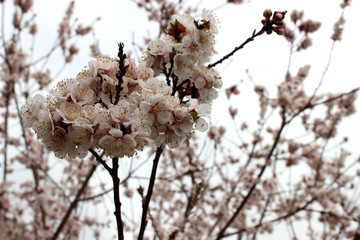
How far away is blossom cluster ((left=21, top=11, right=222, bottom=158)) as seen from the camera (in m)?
1.09

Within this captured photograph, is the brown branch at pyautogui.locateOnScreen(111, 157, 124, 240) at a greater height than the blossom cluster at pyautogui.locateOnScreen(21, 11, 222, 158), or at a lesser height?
lesser

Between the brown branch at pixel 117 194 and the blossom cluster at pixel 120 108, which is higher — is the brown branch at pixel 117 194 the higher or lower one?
the lower one

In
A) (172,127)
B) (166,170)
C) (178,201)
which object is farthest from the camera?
(166,170)

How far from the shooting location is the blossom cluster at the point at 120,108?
1091mm

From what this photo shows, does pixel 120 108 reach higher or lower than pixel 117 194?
higher

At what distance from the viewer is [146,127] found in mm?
1123

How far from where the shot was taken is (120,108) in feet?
3.63

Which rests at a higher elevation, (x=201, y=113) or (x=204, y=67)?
(x=204, y=67)

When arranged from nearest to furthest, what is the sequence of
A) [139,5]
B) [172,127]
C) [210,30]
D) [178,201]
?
[172,127] < [210,30] < [139,5] < [178,201]

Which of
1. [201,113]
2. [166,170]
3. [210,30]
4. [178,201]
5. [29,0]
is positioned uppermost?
[29,0]

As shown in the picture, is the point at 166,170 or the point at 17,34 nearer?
the point at 17,34

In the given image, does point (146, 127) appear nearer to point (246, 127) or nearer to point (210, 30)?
point (210, 30)

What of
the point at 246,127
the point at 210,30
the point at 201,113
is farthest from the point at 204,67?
the point at 246,127

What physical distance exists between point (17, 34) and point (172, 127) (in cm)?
523
